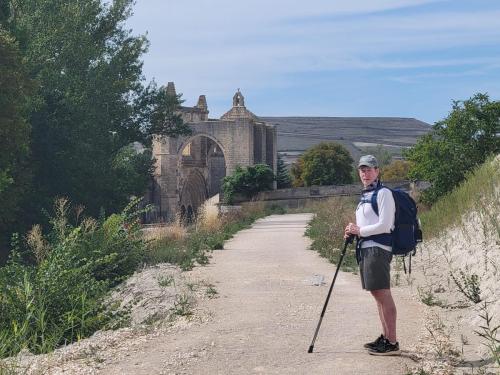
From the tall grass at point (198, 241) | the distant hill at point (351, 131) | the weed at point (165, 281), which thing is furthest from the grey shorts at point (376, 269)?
the distant hill at point (351, 131)

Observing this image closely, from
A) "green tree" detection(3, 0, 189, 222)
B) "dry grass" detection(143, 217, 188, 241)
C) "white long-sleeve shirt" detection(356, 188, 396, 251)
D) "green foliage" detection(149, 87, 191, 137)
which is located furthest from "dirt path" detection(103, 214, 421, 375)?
"green foliage" detection(149, 87, 191, 137)

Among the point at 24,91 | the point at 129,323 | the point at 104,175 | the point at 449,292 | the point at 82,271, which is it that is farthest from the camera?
the point at 104,175

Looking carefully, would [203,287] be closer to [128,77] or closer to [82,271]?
[82,271]

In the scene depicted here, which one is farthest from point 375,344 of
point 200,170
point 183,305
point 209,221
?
point 200,170

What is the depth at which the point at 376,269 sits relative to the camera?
6859mm

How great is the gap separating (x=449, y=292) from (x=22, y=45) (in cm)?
2035

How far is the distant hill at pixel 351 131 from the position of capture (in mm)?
137125

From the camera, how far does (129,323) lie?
31.4 feet

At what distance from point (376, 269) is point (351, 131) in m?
149

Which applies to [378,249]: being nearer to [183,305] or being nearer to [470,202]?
[183,305]

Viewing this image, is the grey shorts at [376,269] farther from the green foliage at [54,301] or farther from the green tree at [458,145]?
the green tree at [458,145]

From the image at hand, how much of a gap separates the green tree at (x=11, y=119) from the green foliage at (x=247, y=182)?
2114 cm

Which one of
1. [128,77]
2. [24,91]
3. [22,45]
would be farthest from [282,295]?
[128,77]

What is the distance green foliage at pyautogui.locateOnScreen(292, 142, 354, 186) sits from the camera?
6381 cm
